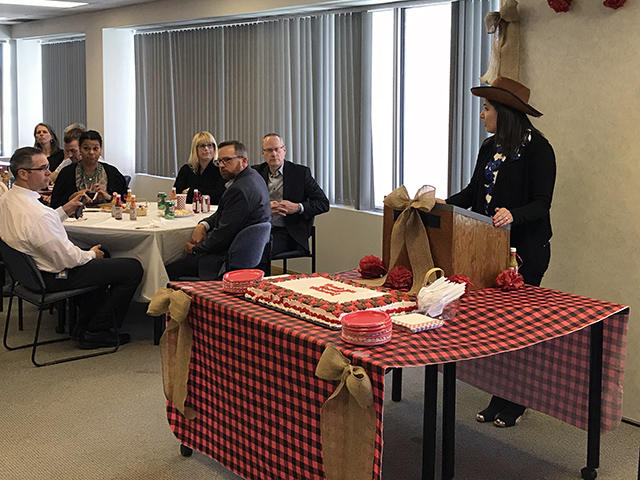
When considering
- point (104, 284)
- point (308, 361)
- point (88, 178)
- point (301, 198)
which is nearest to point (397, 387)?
point (308, 361)

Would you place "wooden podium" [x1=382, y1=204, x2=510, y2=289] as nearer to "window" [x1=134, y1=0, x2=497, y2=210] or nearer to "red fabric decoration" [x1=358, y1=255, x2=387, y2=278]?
"red fabric decoration" [x1=358, y1=255, x2=387, y2=278]

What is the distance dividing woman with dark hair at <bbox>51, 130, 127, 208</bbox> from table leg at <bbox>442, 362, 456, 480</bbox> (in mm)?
3881

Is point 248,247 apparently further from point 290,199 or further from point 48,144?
point 48,144

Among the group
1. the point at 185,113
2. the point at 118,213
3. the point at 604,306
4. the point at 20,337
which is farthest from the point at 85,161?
the point at 604,306

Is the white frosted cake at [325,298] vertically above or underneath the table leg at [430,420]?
above

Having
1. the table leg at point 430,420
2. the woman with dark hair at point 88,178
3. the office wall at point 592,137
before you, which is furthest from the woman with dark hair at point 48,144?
the table leg at point 430,420

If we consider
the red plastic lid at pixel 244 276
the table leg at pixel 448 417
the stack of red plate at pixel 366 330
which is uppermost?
the red plastic lid at pixel 244 276

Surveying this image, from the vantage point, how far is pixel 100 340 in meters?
4.95

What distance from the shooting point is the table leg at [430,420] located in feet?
7.95

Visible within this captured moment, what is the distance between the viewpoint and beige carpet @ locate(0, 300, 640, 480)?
320cm

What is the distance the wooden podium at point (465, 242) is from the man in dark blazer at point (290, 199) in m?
2.76

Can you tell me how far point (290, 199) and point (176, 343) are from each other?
289 cm

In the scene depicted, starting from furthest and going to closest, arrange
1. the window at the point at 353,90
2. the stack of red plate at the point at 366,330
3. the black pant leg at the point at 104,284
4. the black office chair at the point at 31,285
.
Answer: the window at the point at 353,90, the black pant leg at the point at 104,284, the black office chair at the point at 31,285, the stack of red plate at the point at 366,330

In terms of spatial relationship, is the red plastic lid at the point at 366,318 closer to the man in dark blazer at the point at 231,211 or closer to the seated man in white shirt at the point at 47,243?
the man in dark blazer at the point at 231,211
